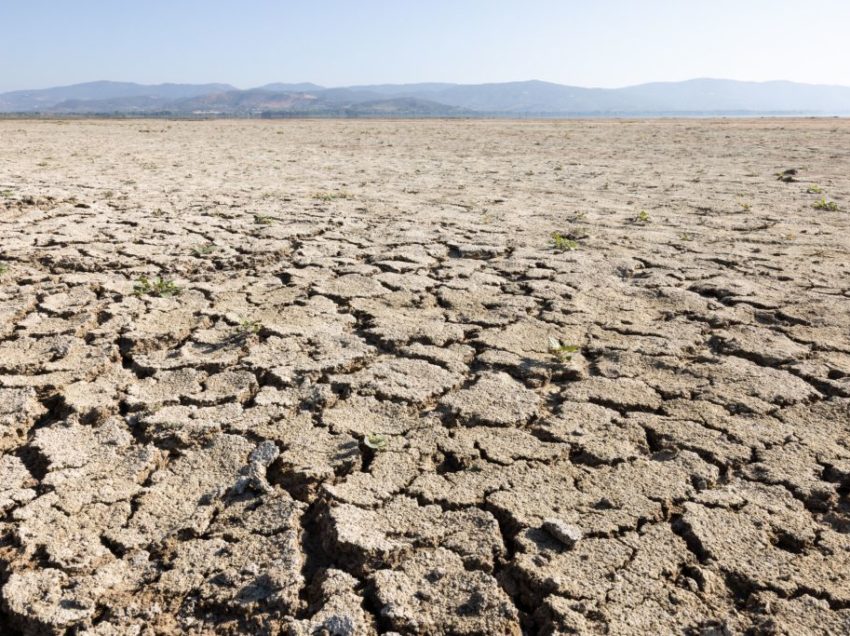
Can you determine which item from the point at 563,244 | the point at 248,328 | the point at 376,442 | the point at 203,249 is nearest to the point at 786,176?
the point at 563,244

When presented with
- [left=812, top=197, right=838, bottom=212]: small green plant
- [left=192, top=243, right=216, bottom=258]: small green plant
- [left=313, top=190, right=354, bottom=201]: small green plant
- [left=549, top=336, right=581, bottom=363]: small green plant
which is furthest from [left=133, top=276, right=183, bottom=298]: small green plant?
[left=812, top=197, right=838, bottom=212]: small green plant

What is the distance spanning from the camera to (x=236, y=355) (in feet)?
9.68

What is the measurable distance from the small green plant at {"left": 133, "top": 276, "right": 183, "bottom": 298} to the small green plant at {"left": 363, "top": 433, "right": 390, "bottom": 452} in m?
1.93

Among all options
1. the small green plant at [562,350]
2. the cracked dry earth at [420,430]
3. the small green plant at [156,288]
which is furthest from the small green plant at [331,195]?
the small green plant at [562,350]

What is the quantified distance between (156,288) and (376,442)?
2091 millimetres

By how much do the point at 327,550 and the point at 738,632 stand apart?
102 centimetres

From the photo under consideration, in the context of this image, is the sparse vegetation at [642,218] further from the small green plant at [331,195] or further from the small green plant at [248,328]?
the small green plant at [248,328]

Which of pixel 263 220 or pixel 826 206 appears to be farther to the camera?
pixel 826 206

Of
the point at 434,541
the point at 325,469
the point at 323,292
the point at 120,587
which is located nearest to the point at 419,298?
the point at 323,292

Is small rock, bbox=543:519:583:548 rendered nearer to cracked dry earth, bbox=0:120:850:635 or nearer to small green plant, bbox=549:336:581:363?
cracked dry earth, bbox=0:120:850:635

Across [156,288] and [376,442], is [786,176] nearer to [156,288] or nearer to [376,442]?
[156,288]

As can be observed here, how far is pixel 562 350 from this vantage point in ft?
9.82

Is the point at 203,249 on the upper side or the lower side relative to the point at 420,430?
upper

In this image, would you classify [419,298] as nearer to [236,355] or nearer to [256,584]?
[236,355]
